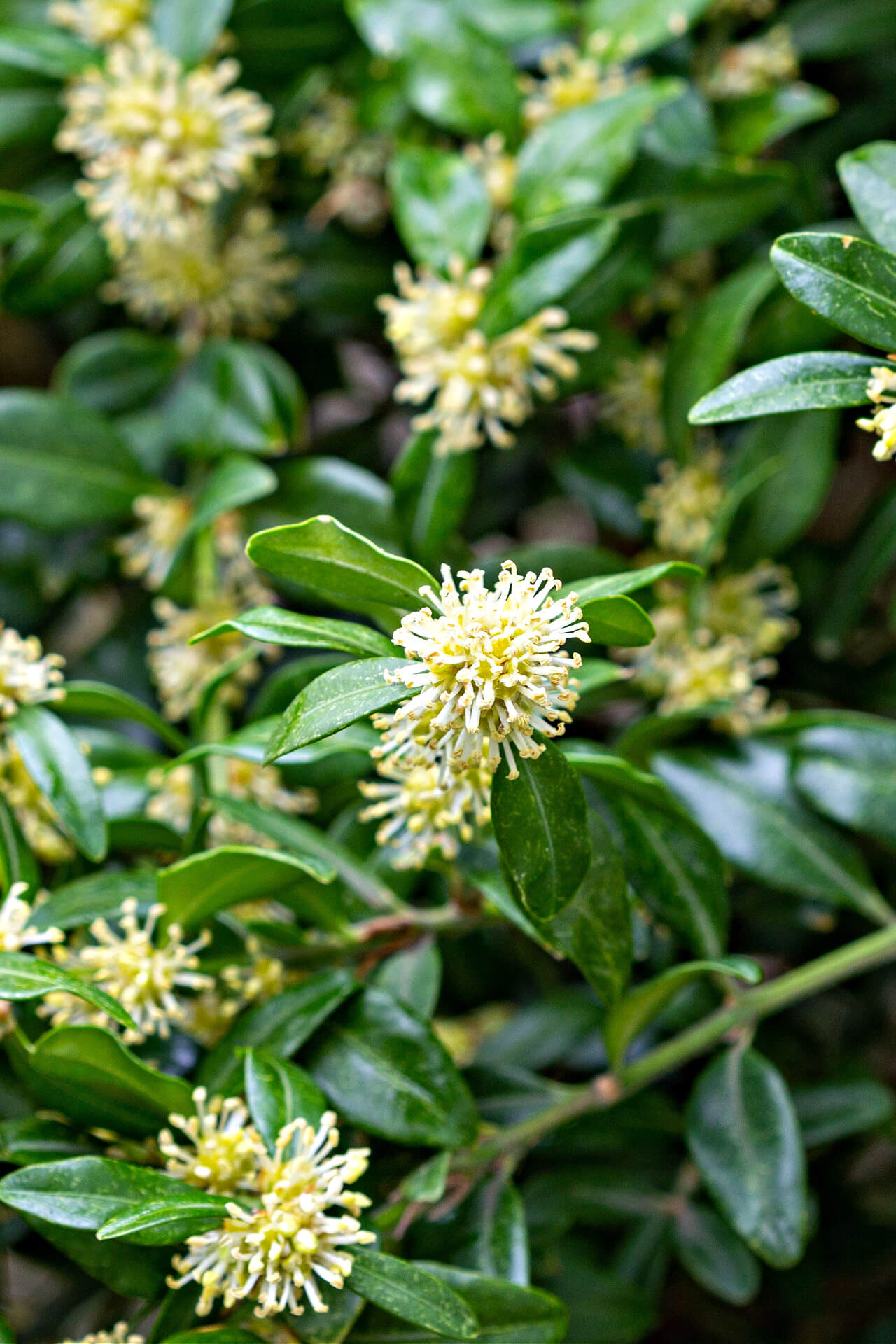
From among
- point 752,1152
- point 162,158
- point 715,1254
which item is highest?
point 162,158

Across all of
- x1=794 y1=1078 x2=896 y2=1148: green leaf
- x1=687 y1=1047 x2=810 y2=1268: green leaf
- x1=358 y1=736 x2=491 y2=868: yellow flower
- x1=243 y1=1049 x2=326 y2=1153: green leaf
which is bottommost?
x1=794 y1=1078 x2=896 y2=1148: green leaf

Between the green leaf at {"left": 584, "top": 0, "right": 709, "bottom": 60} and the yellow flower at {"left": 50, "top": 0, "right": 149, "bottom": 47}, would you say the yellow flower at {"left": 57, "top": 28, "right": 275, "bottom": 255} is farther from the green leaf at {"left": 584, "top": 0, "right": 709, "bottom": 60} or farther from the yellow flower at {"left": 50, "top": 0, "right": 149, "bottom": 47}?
the green leaf at {"left": 584, "top": 0, "right": 709, "bottom": 60}

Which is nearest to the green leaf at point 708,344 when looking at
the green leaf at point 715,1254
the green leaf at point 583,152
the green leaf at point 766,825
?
the green leaf at point 583,152

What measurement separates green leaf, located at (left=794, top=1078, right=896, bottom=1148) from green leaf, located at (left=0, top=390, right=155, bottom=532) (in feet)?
2.29

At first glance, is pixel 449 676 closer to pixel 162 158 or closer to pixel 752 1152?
pixel 752 1152

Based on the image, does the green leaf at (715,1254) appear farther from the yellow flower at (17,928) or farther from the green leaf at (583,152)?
the green leaf at (583,152)

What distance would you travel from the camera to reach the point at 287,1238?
0.56 m

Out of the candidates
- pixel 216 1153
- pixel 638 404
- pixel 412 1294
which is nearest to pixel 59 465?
pixel 638 404

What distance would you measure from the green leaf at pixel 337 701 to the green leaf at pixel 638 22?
1.98 ft

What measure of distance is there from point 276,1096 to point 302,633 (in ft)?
0.77

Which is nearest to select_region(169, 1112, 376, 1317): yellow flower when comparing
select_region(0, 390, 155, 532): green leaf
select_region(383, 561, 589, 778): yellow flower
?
select_region(383, 561, 589, 778): yellow flower

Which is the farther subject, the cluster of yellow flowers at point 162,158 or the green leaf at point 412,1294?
the cluster of yellow flowers at point 162,158

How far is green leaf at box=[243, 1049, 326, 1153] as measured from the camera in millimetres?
583

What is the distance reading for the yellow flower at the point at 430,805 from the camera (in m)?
0.59
